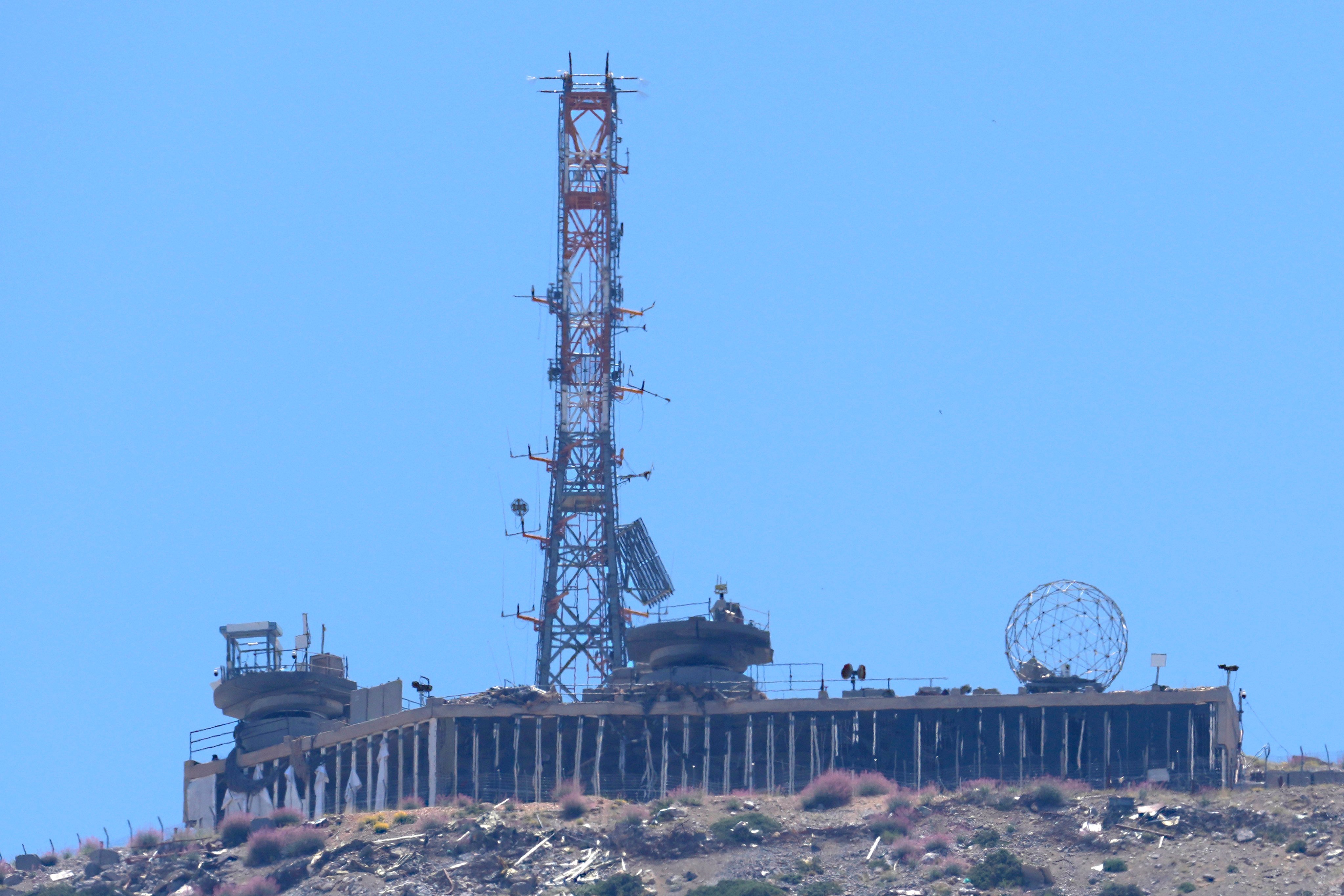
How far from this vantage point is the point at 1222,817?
337ft

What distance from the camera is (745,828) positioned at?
344 feet

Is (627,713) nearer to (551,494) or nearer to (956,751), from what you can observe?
(956,751)

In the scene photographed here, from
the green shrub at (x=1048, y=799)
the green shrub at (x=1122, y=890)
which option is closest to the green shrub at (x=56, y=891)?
the green shrub at (x=1048, y=799)

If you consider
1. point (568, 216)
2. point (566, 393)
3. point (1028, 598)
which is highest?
point (568, 216)

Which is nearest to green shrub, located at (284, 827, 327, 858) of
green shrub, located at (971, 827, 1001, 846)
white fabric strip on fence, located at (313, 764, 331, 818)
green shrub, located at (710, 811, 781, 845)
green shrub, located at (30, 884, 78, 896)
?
green shrub, located at (30, 884, 78, 896)

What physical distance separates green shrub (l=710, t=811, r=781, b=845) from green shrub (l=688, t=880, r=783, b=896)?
397cm

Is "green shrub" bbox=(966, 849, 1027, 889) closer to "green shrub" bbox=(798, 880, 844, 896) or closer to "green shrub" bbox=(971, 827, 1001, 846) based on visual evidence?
"green shrub" bbox=(971, 827, 1001, 846)

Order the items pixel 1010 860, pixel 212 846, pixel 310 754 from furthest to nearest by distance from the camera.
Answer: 1. pixel 310 754
2. pixel 212 846
3. pixel 1010 860

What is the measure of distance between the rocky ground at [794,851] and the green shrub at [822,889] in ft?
0.24

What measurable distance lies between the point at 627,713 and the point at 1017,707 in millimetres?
15697

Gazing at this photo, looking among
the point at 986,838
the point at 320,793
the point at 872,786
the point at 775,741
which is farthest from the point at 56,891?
the point at 986,838

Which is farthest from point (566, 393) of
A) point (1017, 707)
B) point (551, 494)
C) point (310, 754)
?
point (1017, 707)

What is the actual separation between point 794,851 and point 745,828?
2.25 metres

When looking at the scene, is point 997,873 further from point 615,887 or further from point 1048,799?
point 615,887
